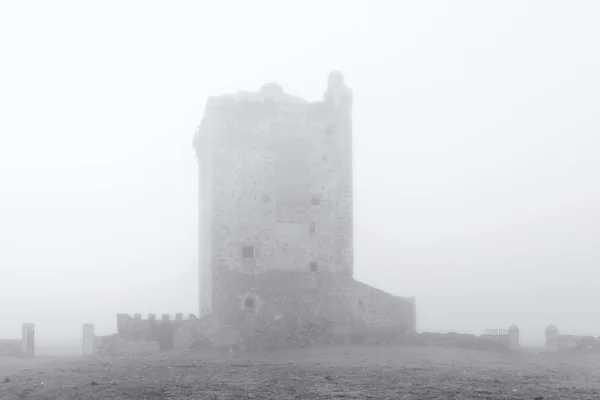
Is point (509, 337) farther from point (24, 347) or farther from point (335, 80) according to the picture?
point (24, 347)

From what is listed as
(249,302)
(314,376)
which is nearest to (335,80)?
(249,302)

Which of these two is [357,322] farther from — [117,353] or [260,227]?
[117,353]

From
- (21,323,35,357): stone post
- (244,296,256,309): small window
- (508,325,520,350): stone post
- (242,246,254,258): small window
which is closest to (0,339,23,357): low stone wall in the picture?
(21,323,35,357): stone post

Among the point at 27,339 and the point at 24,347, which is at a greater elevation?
the point at 27,339

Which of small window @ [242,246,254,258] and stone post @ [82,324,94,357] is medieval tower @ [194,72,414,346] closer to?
small window @ [242,246,254,258]

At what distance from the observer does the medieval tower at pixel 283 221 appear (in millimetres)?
37406

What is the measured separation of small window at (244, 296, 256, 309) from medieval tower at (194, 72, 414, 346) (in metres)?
0.05

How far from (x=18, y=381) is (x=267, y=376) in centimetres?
897

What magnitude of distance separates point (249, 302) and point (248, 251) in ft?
8.84

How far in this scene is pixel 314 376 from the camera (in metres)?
25.6

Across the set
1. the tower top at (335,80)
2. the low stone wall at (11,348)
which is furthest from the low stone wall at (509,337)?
the low stone wall at (11,348)

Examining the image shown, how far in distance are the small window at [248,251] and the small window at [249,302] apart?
2.22 metres

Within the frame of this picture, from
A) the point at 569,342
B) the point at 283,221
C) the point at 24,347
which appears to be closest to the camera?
the point at 24,347

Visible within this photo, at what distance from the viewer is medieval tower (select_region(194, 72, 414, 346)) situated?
A: 1473 inches
